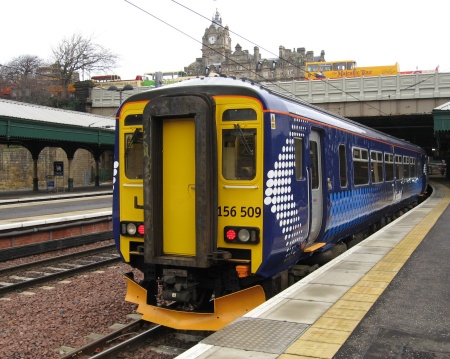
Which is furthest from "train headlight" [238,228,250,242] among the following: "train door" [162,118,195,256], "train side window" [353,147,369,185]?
"train side window" [353,147,369,185]

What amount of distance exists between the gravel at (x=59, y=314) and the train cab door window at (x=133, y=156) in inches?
84.4

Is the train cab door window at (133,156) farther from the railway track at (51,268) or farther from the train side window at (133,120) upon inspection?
the railway track at (51,268)

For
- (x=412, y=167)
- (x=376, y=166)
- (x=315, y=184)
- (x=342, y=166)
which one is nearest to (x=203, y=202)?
(x=315, y=184)

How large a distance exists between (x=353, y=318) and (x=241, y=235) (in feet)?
5.14

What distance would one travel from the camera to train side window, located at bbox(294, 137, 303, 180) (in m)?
6.75

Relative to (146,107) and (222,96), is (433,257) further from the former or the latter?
(146,107)

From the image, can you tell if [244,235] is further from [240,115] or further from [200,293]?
[240,115]

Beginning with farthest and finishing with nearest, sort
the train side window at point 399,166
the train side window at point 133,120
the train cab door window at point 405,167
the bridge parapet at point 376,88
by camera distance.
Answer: the bridge parapet at point 376,88
the train cab door window at point 405,167
the train side window at point 399,166
the train side window at point 133,120

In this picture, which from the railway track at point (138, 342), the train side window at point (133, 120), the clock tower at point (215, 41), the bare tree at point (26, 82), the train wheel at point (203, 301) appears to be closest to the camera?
the railway track at point (138, 342)

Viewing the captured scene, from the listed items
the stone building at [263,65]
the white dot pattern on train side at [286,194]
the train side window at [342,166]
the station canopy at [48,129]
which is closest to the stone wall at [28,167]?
the station canopy at [48,129]

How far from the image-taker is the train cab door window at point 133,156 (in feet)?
22.0

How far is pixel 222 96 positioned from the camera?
20.1ft

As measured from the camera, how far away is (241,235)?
5945 millimetres

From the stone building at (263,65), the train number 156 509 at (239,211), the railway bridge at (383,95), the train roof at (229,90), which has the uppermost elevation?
the stone building at (263,65)
